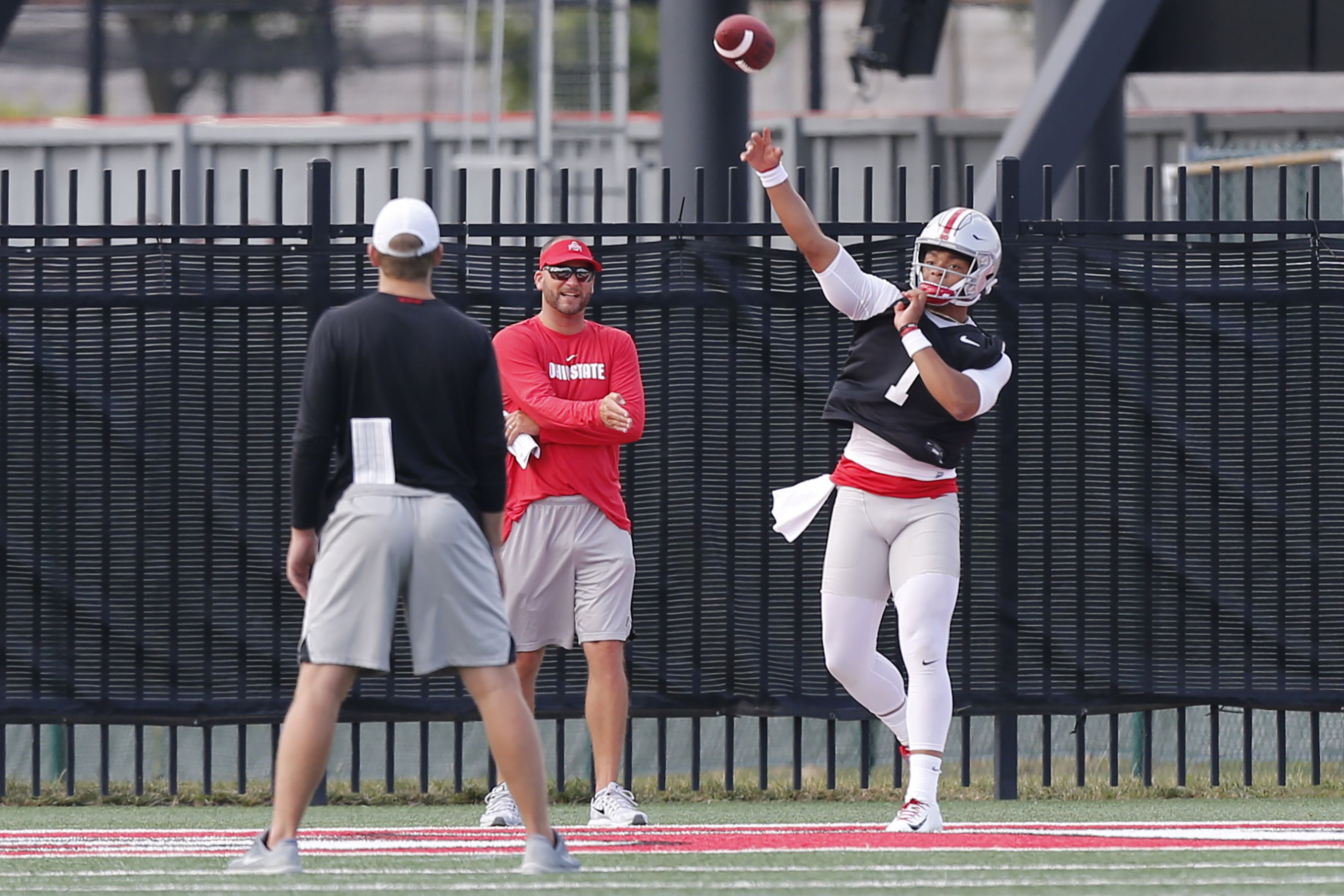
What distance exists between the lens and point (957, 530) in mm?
6668

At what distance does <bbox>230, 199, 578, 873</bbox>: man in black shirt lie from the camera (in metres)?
5.36

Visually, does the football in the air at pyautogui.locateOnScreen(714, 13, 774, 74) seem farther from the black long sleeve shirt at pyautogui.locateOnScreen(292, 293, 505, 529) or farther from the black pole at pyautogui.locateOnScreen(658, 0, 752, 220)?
the black pole at pyautogui.locateOnScreen(658, 0, 752, 220)

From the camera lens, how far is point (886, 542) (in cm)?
665

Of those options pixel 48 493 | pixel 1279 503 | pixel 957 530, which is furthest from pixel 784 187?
pixel 48 493

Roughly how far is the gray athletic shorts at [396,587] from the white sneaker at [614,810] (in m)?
1.70

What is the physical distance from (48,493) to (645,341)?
233cm

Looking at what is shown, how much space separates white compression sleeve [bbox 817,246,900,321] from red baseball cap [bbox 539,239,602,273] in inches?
35.7

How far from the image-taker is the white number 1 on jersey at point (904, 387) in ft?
21.4

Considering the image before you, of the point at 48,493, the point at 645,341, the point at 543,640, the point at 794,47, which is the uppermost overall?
the point at 794,47

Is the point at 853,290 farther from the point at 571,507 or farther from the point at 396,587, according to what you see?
the point at 396,587

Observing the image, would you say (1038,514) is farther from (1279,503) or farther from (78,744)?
(78,744)

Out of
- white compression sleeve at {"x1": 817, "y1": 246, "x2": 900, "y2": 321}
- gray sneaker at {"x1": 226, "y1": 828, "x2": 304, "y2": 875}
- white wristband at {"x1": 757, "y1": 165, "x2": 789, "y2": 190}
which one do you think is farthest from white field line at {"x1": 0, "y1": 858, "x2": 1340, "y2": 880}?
white wristband at {"x1": 757, "y1": 165, "x2": 789, "y2": 190}

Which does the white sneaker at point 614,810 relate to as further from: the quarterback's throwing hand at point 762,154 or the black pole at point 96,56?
the black pole at point 96,56

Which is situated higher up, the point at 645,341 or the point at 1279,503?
the point at 645,341
